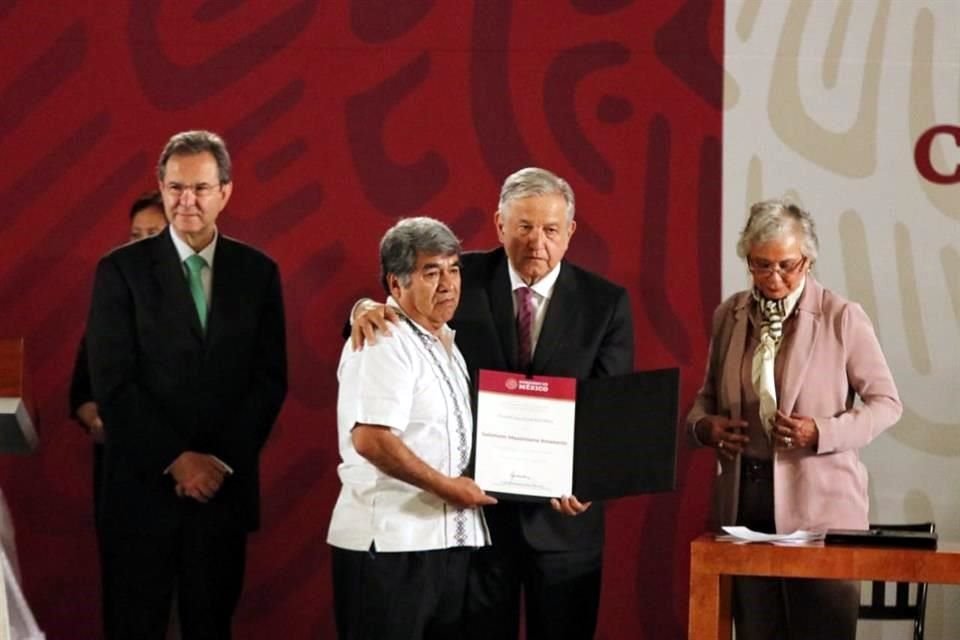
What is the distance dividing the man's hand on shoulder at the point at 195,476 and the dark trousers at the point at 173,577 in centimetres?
5

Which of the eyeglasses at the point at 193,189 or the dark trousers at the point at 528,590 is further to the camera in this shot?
the eyeglasses at the point at 193,189

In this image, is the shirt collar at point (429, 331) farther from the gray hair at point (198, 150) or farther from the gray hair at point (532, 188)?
the gray hair at point (198, 150)

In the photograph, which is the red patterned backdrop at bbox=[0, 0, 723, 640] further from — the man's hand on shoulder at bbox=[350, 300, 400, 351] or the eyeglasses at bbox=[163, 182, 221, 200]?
the man's hand on shoulder at bbox=[350, 300, 400, 351]

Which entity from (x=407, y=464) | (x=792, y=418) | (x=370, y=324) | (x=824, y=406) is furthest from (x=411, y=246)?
(x=824, y=406)

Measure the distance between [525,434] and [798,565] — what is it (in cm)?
70

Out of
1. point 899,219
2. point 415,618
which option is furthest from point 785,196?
point 415,618

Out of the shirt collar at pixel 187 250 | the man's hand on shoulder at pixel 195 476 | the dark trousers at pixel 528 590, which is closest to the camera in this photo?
the dark trousers at pixel 528 590

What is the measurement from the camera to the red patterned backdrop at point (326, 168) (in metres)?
5.23

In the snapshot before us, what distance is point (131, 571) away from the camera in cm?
412

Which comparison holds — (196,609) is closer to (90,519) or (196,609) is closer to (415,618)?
(415,618)

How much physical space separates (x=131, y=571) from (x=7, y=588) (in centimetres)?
45

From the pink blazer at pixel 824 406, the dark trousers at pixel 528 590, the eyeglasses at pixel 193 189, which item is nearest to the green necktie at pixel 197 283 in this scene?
the eyeglasses at pixel 193 189

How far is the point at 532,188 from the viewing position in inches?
153

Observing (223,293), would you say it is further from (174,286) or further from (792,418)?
(792,418)
